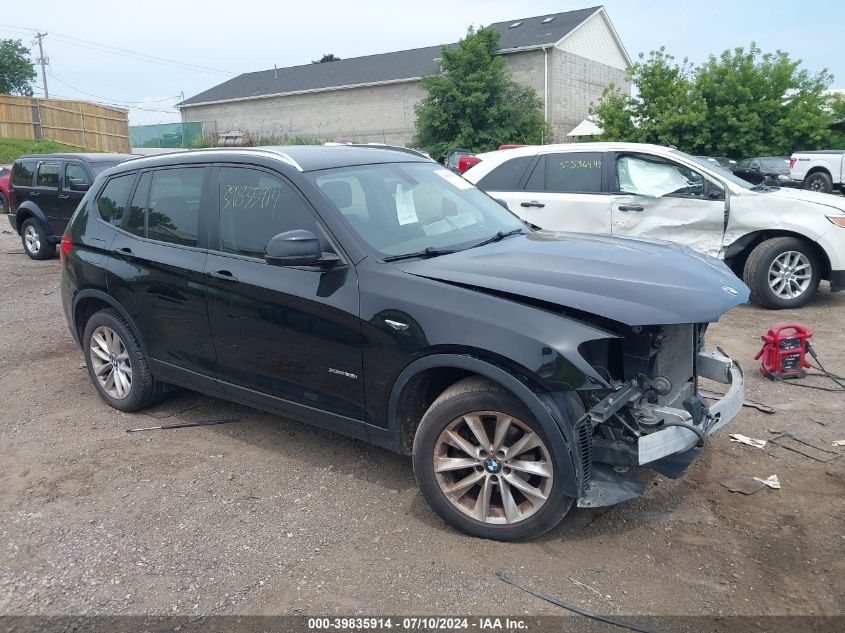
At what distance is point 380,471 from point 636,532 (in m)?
1.51

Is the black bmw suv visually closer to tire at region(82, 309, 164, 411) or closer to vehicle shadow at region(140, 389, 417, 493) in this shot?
tire at region(82, 309, 164, 411)

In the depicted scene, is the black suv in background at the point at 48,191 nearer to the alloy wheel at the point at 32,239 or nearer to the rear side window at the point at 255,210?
the alloy wheel at the point at 32,239

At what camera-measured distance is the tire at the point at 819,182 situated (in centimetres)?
2028

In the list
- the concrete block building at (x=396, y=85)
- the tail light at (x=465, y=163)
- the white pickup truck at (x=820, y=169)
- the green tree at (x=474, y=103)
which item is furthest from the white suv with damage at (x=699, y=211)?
the concrete block building at (x=396, y=85)

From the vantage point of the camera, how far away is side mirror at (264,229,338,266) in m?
3.69

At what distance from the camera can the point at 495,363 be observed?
10.9 feet

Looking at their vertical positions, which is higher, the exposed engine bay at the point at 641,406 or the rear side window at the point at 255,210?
the rear side window at the point at 255,210

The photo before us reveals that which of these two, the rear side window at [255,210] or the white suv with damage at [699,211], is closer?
the rear side window at [255,210]

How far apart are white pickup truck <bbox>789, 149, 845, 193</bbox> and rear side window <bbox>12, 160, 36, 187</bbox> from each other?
18950 mm

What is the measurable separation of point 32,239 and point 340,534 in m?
11.5

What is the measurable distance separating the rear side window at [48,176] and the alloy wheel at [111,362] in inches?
327

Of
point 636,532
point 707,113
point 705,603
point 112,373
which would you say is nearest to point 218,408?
point 112,373

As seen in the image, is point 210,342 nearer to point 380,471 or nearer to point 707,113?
point 380,471

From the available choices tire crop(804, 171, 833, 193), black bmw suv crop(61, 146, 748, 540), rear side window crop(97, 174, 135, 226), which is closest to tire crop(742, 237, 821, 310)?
black bmw suv crop(61, 146, 748, 540)
